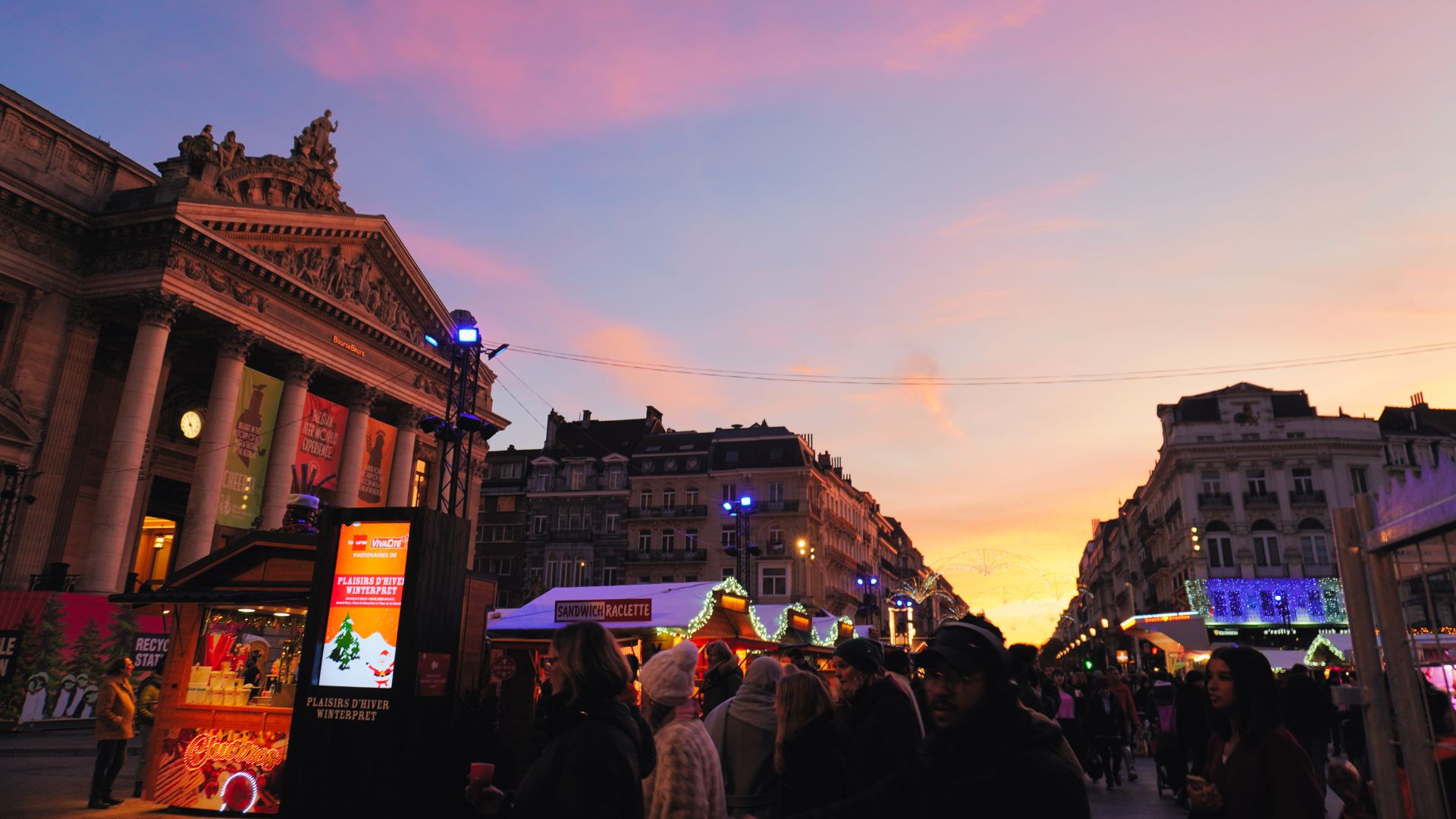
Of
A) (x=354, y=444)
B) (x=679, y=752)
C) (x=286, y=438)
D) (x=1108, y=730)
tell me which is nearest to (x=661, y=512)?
(x=354, y=444)

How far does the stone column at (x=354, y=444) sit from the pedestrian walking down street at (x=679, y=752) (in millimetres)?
30362

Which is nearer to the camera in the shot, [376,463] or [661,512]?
[376,463]

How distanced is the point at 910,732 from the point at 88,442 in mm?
32053

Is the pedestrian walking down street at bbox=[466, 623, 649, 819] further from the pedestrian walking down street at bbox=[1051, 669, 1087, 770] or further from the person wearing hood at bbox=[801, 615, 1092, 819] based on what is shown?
the pedestrian walking down street at bbox=[1051, 669, 1087, 770]

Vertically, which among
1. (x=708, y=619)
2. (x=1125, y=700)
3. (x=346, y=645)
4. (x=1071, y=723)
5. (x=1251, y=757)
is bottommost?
(x=1071, y=723)

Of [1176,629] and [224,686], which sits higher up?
[1176,629]

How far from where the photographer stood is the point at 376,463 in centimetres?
3453

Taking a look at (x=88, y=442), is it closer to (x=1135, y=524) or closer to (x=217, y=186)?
(x=217, y=186)

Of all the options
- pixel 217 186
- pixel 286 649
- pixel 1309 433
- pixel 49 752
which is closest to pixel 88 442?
pixel 217 186

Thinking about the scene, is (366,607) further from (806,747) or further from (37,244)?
(37,244)

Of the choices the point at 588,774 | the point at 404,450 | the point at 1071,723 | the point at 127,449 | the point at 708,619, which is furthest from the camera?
the point at 404,450

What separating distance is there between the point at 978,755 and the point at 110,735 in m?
12.6

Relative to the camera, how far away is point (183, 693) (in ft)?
37.3

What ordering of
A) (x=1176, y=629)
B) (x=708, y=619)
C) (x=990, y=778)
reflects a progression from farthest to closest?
(x=1176, y=629)
(x=708, y=619)
(x=990, y=778)
